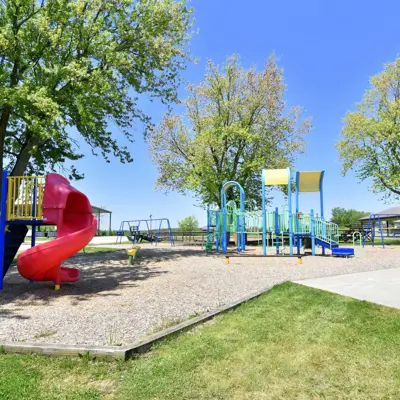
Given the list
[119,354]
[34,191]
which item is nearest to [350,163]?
[34,191]

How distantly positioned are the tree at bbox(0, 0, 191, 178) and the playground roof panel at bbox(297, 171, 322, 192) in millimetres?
7384

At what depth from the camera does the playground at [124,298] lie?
4.45 meters

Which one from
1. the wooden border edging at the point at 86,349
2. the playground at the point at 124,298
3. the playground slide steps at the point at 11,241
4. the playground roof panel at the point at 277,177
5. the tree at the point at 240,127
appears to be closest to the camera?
the wooden border edging at the point at 86,349

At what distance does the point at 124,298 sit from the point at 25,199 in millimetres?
3253

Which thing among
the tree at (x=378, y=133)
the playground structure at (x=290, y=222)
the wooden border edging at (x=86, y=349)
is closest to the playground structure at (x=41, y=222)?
the wooden border edging at (x=86, y=349)

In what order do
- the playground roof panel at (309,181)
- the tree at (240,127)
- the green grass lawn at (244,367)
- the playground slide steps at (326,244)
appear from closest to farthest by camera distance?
the green grass lawn at (244,367)
the playground slide steps at (326,244)
the playground roof panel at (309,181)
the tree at (240,127)

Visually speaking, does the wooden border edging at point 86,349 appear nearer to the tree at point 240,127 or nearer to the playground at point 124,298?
the playground at point 124,298

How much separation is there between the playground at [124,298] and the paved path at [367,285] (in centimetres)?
71

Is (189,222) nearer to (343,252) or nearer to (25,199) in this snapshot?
(343,252)

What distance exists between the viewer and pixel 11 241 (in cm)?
804

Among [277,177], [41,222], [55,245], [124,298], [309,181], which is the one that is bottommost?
[124,298]

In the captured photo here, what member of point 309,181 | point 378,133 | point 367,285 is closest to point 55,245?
point 367,285

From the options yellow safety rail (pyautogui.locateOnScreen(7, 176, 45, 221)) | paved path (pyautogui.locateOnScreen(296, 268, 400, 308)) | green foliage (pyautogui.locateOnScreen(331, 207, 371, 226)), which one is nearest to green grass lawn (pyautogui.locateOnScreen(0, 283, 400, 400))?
paved path (pyautogui.locateOnScreen(296, 268, 400, 308))

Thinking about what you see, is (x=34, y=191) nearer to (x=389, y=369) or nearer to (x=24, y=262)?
(x=24, y=262)
